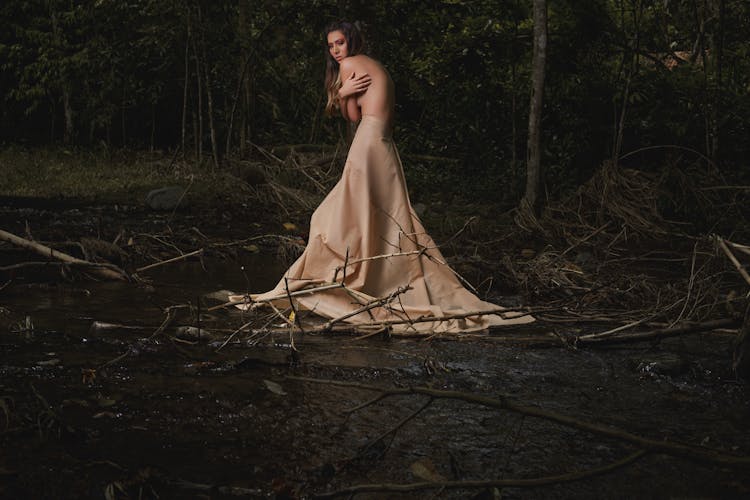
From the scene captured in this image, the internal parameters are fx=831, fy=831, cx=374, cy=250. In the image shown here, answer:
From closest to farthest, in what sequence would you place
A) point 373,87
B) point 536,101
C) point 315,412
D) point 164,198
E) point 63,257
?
1. point 315,412
2. point 63,257
3. point 373,87
4. point 536,101
5. point 164,198

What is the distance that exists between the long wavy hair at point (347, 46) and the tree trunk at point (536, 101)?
11.3 feet


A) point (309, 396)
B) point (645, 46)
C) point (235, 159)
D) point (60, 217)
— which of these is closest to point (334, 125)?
point (235, 159)

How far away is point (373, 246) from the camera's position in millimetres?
5230

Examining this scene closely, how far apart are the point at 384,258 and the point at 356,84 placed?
110 cm

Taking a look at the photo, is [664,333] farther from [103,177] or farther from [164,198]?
[103,177]

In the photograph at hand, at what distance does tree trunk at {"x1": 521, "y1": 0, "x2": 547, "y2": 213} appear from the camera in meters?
8.31

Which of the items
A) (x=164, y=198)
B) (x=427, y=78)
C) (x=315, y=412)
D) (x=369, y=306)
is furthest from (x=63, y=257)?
(x=427, y=78)

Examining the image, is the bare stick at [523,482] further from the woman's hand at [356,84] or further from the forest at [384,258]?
the woman's hand at [356,84]

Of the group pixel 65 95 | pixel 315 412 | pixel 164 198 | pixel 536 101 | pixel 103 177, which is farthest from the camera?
pixel 65 95

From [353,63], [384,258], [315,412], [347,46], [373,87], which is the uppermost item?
[347,46]

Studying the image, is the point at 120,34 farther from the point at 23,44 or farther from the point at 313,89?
the point at 313,89

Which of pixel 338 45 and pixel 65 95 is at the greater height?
pixel 338 45

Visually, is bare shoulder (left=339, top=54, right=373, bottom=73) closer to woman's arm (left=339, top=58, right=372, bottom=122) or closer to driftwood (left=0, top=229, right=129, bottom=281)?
woman's arm (left=339, top=58, right=372, bottom=122)

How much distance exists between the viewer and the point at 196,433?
9.59 feet
